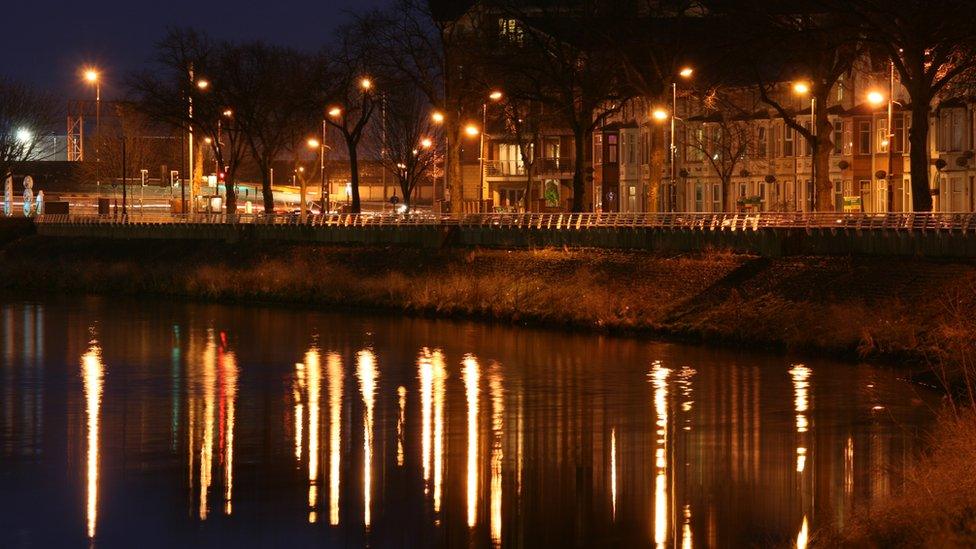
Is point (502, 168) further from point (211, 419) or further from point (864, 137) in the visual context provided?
point (211, 419)

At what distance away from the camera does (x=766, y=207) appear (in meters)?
90.8

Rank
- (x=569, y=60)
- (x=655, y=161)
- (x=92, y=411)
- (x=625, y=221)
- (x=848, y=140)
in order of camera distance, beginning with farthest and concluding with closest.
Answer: (x=848, y=140) → (x=569, y=60) → (x=655, y=161) → (x=625, y=221) → (x=92, y=411)

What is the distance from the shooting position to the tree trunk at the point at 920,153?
52.6 meters

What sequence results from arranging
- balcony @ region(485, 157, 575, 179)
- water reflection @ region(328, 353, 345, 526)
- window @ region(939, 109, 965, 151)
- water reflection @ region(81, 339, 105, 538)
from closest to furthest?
water reflection @ region(81, 339, 105, 538)
water reflection @ region(328, 353, 345, 526)
window @ region(939, 109, 965, 151)
balcony @ region(485, 157, 575, 179)

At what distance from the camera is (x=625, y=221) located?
68.6m

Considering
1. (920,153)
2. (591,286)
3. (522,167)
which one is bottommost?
(591,286)

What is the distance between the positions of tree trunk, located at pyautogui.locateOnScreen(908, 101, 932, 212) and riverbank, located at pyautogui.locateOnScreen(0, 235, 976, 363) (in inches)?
139

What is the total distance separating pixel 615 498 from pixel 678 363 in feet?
63.9

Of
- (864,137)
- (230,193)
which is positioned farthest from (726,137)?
(230,193)

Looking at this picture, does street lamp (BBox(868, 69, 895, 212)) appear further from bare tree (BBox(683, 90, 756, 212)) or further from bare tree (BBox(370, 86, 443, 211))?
bare tree (BBox(370, 86, 443, 211))

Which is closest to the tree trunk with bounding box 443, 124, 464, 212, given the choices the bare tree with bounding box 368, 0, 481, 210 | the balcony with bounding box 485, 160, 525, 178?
the bare tree with bounding box 368, 0, 481, 210

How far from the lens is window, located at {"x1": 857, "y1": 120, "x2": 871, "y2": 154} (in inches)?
3216

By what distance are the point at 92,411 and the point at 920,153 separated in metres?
28.8

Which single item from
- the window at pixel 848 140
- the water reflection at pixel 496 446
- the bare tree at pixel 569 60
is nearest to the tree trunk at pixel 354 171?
the bare tree at pixel 569 60
